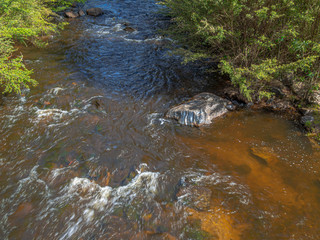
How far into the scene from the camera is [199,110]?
7.02m

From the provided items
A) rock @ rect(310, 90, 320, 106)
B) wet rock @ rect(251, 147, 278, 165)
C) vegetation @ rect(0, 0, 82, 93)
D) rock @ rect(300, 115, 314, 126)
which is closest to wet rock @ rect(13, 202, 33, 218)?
vegetation @ rect(0, 0, 82, 93)

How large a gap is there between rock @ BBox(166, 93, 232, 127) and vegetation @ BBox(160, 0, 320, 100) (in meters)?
0.92

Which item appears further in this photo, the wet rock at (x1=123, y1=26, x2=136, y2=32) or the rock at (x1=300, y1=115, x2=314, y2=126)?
the wet rock at (x1=123, y1=26, x2=136, y2=32)

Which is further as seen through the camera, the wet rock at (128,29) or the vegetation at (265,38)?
the wet rock at (128,29)

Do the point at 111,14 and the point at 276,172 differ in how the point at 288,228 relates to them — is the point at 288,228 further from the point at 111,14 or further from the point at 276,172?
the point at 111,14

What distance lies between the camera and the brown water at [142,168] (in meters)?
4.25

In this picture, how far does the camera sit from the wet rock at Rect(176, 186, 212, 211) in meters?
4.56

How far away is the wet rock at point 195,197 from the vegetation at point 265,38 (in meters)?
3.50

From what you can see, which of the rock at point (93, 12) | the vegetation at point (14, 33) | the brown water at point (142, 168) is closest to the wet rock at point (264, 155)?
the brown water at point (142, 168)

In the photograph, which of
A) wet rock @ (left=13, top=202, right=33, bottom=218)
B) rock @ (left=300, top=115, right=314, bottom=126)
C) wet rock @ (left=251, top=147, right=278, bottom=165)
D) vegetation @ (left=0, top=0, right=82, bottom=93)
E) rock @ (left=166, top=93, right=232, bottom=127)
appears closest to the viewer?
wet rock @ (left=13, top=202, right=33, bottom=218)

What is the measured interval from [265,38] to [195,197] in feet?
17.2

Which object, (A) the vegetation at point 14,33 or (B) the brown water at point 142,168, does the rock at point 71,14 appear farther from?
(B) the brown water at point 142,168

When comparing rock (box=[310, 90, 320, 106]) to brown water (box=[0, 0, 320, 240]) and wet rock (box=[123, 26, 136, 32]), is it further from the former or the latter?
wet rock (box=[123, 26, 136, 32])

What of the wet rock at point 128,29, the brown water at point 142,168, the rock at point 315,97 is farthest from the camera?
the wet rock at point 128,29
